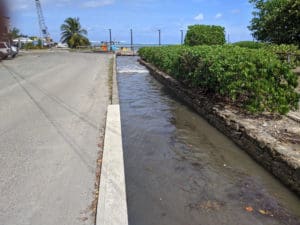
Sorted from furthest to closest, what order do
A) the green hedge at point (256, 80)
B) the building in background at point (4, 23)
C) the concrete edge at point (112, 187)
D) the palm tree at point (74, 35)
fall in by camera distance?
the palm tree at point (74, 35), the green hedge at point (256, 80), the concrete edge at point (112, 187), the building in background at point (4, 23)

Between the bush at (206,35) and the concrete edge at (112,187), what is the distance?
18131mm

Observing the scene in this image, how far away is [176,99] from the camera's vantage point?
13859 millimetres

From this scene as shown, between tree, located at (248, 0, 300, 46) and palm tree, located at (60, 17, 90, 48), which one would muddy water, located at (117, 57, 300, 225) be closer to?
tree, located at (248, 0, 300, 46)

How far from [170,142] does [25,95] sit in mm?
6410

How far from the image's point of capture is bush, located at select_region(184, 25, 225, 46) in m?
24.0

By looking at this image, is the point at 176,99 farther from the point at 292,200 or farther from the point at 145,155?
the point at 292,200

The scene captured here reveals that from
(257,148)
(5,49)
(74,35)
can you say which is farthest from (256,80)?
(74,35)

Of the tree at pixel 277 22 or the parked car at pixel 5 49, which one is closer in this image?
the parked car at pixel 5 49

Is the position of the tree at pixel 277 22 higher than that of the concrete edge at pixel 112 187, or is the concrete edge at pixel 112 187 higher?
the tree at pixel 277 22

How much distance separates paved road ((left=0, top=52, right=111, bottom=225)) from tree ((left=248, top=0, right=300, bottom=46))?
28.9 feet

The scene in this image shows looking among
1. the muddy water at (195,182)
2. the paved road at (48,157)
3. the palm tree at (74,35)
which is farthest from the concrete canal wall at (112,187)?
the palm tree at (74,35)

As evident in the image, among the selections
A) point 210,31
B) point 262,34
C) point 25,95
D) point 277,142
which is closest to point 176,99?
point 25,95

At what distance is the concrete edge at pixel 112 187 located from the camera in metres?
3.94

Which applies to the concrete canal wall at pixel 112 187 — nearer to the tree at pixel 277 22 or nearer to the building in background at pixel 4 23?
the building in background at pixel 4 23
